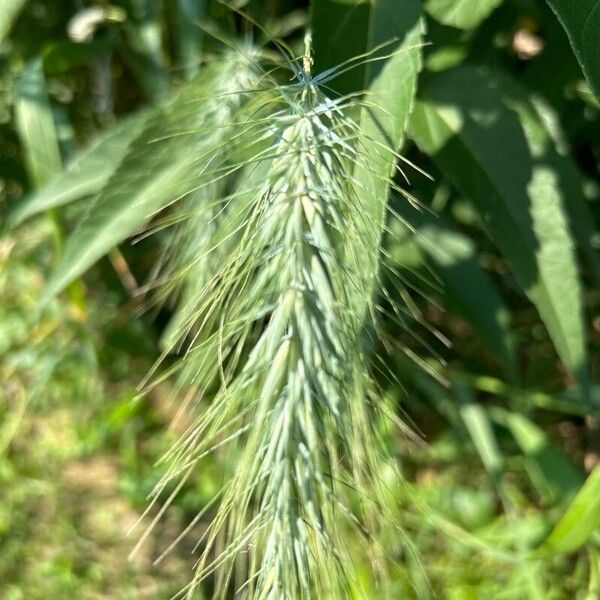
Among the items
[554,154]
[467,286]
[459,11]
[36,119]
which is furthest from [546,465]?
[36,119]

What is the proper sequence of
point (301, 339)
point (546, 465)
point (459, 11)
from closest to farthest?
point (301, 339) → point (459, 11) → point (546, 465)

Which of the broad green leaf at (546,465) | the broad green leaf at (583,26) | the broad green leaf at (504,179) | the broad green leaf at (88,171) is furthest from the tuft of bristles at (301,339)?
the broad green leaf at (546,465)

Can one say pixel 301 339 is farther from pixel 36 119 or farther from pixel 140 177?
pixel 36 119

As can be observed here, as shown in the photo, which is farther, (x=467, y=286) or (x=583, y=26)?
(x=467, y=286)

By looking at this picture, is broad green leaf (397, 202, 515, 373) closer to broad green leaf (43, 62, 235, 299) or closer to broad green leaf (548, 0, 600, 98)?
broad green leaf (43, 62, 235, 299)

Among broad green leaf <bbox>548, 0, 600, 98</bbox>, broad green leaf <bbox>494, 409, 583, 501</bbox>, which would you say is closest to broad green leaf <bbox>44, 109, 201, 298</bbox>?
broad green leaf <bbox>548, 0, 600, 98</bbox>

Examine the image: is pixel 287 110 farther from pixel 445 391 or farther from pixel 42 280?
pixel 42 280
